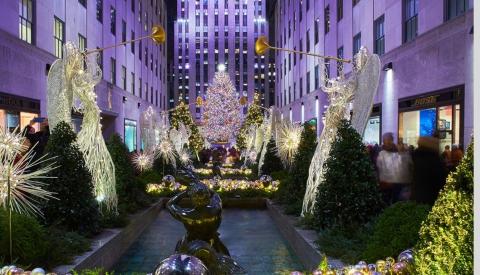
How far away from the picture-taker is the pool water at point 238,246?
8.28 metres

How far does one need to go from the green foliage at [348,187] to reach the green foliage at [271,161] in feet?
39.1

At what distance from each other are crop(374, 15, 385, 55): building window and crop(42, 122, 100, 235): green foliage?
16.0 metres

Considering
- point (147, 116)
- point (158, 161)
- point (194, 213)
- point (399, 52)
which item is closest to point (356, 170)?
point (194, 213)

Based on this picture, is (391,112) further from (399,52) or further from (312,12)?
(312,12)

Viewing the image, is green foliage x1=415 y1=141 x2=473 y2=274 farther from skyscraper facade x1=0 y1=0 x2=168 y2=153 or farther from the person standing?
the person standing

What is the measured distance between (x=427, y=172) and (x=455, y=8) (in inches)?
315

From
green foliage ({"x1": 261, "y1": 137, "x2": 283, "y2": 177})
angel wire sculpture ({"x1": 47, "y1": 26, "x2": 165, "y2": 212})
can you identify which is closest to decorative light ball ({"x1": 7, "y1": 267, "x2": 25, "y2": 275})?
angel wire sculpture ({"x1": 47, "y1": 26, "x2": 165, "y2": 212})

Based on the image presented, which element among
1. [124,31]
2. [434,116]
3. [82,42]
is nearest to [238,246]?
[434,116]

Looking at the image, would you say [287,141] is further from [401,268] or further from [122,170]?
[401,268]

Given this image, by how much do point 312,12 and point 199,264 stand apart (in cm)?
3531

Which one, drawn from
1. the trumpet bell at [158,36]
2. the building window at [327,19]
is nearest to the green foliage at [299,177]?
the trumpet bell at [158,36]

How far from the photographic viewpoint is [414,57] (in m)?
17.6

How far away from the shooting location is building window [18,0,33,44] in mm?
17172

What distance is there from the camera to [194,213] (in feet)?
20.1
